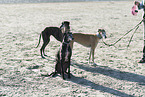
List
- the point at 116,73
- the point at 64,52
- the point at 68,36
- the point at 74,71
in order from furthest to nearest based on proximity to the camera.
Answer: the point at 74,71 < the point at 116,73 < the point at 64,52 < the point at 68,36

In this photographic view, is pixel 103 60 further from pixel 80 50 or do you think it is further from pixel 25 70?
pixel 25 70

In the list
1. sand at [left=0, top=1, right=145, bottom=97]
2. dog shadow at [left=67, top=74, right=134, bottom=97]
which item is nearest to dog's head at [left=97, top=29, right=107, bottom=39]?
sand at [left=0, top=1, right=145, bottom=97]

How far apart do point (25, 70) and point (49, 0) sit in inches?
803

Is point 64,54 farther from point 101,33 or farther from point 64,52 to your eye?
point 101,33

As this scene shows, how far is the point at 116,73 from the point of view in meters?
6.32

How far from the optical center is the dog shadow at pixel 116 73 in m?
5.92

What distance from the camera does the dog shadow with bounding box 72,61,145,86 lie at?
5.92 meters

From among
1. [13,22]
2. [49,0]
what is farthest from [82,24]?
[49,0]

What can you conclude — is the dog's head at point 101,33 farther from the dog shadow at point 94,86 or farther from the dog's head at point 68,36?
the dog shadow at point 94,86

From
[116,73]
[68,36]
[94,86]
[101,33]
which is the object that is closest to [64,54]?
[68,36]

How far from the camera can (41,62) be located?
7121mm

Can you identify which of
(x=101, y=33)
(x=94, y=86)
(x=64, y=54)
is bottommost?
(x=94, y=86)

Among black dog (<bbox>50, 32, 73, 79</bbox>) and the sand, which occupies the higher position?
black dog (<bbox>50, 32, 73, 79</bbox>)

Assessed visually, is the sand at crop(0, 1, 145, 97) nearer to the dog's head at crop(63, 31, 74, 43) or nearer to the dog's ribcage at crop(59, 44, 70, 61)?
the dog's ribcage at crop(59, 44, 70, 61)
